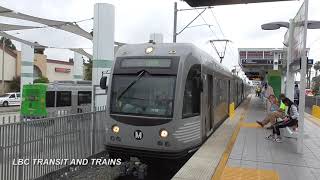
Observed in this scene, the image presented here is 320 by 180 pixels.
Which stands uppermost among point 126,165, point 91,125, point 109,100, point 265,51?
point 265,51

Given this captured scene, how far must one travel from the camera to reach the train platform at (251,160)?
7785mm

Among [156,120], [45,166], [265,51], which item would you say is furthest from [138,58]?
[265,51]

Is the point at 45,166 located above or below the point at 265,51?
below

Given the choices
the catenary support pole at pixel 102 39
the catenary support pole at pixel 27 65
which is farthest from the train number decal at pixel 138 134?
the catenary support pole at pixel 27 65

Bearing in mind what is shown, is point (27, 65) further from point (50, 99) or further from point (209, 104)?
point (209, 104)

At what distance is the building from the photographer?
53.9 metres

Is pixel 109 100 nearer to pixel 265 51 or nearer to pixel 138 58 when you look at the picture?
pixel 138 58

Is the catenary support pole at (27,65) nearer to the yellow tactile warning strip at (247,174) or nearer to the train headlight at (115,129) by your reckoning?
the train headlight at (115,129)

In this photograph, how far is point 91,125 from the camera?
429 inches

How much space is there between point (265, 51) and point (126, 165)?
22.0 meters

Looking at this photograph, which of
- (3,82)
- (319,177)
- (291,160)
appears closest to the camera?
(319,177)

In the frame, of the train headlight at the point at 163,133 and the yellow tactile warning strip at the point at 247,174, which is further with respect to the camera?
the train headlight at the point at 163,133

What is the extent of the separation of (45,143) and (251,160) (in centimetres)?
441

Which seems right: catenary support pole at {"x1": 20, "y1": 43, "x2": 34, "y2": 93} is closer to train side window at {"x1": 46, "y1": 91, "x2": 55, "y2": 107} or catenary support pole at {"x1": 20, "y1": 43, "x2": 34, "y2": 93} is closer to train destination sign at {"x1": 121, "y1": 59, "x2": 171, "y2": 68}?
train side window at {"x1": 46, "y1": 91, "x2": 55, "y2": 107}
